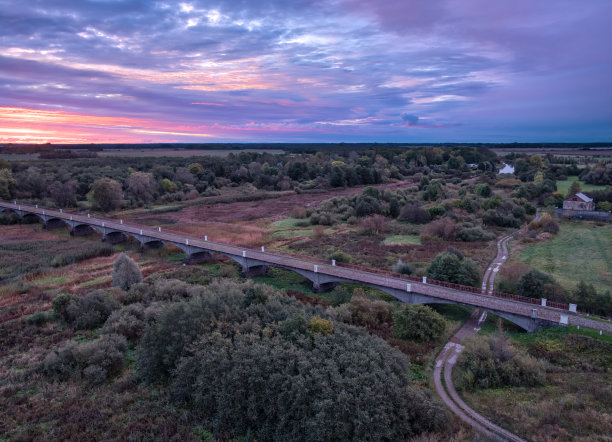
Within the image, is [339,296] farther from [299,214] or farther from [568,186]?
[568,186]

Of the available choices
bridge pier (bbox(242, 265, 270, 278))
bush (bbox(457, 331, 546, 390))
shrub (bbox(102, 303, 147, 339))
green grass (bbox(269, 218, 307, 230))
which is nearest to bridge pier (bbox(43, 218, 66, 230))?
green grass (bbox(269, 218, 307, 230))

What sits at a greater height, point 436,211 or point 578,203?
point 578,203

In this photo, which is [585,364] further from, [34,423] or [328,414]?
[34,423]

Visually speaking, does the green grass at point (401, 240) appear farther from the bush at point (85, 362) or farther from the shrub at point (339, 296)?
the bush at point (85, 362)

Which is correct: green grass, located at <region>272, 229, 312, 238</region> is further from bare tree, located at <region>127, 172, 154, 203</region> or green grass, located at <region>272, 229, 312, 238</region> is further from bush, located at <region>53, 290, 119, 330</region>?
bare tree, located at <region>127, 172, 154, 203</region>

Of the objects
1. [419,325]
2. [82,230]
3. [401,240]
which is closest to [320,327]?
[419,325]

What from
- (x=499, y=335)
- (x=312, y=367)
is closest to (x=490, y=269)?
(x=499, y=335)

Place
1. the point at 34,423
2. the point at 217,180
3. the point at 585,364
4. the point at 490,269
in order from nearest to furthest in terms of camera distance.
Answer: the point at 34,423 < the point at 585,364 < the point at 490,269 < the point at 217,180
